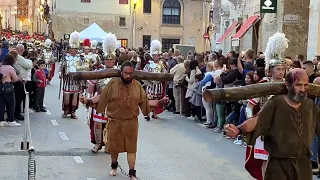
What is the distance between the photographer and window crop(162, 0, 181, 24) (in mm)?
50531

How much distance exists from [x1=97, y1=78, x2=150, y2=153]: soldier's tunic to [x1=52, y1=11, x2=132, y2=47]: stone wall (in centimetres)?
4145

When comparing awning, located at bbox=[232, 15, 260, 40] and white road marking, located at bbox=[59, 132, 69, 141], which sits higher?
awning, located at bbox=[232, 15, 260, 40]

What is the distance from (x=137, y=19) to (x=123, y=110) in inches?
1657

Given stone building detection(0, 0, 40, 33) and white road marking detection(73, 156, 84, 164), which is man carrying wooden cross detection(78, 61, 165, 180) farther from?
stone building detection(0, 0, 40, 33)

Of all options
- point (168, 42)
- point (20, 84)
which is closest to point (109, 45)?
point (20, 84)

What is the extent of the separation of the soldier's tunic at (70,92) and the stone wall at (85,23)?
34.7 metres

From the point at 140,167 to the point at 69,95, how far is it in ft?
19.6

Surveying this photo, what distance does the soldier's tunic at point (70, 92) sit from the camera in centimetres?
1480

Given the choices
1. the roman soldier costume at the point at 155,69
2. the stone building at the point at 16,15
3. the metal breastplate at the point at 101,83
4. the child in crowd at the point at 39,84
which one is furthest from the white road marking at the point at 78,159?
the stone building at the point at 16,15

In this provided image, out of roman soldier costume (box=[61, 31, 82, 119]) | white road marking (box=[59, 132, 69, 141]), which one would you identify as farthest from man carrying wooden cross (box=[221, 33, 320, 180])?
roman soldier costume (box=[61, 31, 82, 119])

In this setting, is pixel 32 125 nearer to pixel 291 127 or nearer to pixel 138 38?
pixel 291 127

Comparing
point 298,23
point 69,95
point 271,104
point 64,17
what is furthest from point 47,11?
point 271,104

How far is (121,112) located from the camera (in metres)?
8.45

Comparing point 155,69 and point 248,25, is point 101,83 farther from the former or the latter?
point 248,25
